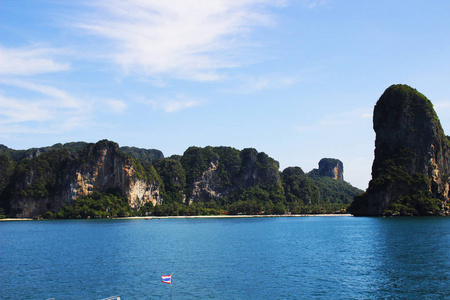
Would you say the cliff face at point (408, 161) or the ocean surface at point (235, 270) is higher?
the cliff face at point (408, 161)

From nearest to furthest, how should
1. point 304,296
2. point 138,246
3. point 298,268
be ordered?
point 304,296, point 298,268, point 138,246

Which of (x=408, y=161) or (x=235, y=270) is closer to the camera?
(x=235, y=270)

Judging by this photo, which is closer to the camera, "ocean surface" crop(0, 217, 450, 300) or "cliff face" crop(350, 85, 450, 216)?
"ocean surface" crop(0, 217, 450, 300)

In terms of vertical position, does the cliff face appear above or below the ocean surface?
above

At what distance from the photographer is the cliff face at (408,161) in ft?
537

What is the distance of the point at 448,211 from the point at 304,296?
6127 inches

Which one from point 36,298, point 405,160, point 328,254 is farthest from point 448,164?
point 36,298

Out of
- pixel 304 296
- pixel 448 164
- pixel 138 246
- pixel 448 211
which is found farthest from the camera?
pixel 448 164

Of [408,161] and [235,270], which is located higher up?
[408,161]

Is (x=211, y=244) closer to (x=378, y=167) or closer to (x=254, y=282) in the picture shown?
(x=254, y=282)

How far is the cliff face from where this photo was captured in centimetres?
16375

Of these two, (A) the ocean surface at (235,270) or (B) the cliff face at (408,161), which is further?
(B) the cliff face at (408,161)

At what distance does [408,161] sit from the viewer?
172 m

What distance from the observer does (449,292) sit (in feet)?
115
